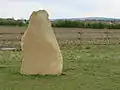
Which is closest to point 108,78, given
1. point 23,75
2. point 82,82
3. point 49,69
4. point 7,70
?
point 82,82

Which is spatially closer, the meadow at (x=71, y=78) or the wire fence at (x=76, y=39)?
the meadow at (x=71, y=78)

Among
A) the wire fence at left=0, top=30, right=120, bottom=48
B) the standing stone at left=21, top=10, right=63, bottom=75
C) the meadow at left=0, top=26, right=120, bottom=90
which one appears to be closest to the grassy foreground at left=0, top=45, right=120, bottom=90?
the meadow at left=0, top=26, right=120, bottom=90

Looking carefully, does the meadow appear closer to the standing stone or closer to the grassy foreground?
the grassy foreground

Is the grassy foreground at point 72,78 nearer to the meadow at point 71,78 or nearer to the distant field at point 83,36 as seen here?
the meadow at point 71,78

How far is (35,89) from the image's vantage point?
11172mm

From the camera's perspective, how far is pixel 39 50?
13.6m

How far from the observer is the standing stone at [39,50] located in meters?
13.6

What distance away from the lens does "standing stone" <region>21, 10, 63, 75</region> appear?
Result: 13.6 meters

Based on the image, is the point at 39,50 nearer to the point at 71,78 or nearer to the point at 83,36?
the point at 71,78

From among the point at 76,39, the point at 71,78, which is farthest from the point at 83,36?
the point at 71,78

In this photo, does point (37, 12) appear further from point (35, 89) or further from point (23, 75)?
point (35, 89)

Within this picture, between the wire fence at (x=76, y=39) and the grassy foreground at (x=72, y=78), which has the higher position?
the grassy foreground at (x=72, y=78)

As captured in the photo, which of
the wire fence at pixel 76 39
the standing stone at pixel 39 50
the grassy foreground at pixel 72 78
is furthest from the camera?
the wire fence at pixel 76 39

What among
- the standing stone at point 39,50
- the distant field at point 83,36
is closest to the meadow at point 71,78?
the standing stone at point 39,50
